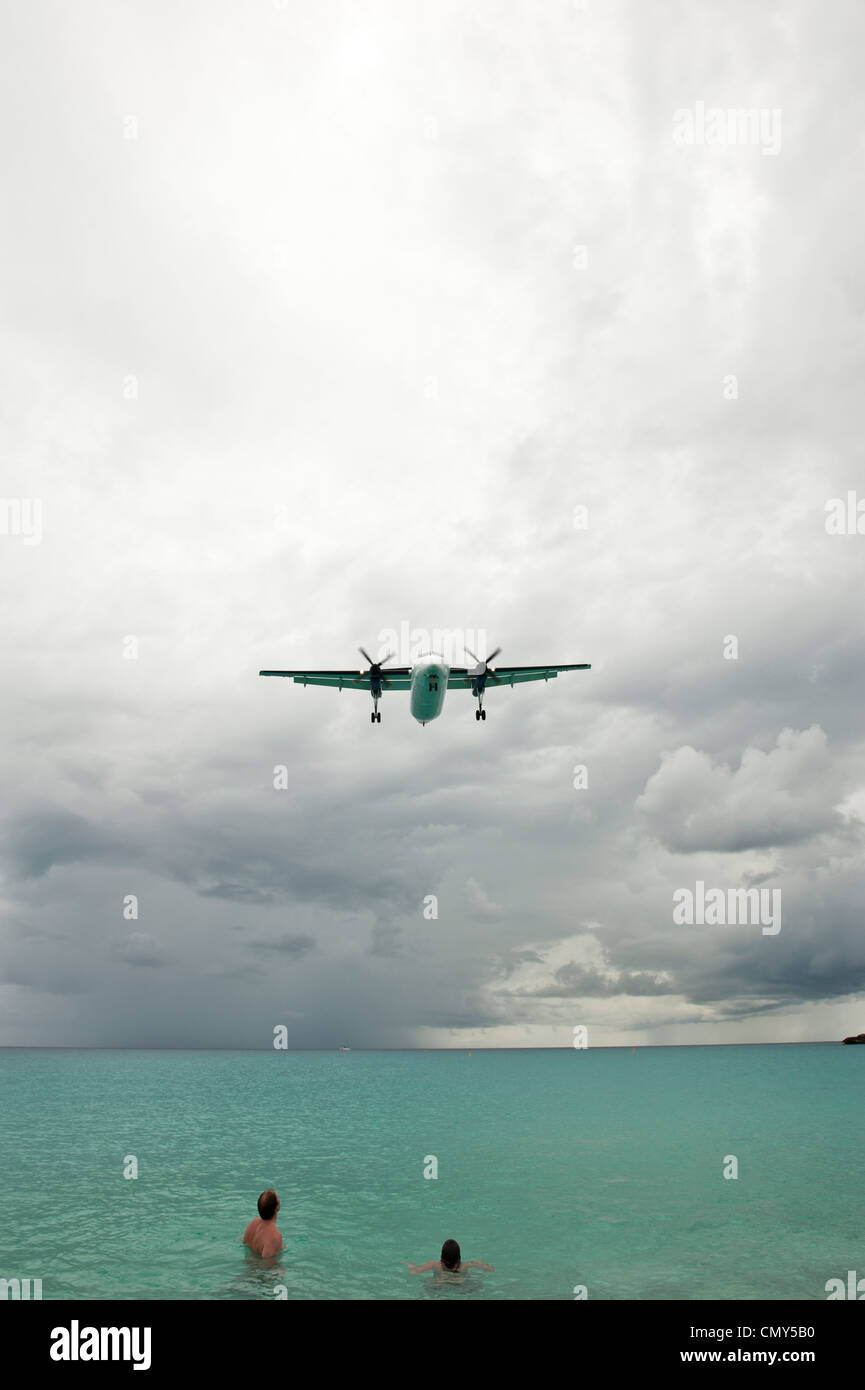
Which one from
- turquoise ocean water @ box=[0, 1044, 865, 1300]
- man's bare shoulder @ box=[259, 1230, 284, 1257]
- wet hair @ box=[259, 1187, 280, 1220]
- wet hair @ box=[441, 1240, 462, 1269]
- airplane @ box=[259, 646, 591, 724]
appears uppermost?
airplane @ box=[259, 646, 591, 724]

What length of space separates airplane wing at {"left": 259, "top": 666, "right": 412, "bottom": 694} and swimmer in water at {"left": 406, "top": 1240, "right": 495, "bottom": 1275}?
24.9 m

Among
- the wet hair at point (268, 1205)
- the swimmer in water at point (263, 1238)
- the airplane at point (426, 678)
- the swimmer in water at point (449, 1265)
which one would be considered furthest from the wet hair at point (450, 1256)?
the airplane at point (426, 678)

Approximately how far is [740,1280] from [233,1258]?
11.7 meters

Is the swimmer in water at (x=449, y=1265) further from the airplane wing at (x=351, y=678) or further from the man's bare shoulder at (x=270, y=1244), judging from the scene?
the airplane wing at (x=351, y=678)

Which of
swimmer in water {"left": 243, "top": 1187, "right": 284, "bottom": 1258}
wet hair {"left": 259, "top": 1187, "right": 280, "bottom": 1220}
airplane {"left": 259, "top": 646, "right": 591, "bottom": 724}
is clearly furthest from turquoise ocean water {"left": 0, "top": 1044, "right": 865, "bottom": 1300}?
airplane {"left": 259, "top": 646, "right": 591, "bottom": 724}

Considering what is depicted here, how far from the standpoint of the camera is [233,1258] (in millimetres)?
17750

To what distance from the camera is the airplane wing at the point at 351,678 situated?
3866 cm

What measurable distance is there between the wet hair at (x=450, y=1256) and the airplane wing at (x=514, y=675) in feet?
84.4

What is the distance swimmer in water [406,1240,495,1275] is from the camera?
15656 mm

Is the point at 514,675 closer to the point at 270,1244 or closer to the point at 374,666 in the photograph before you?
the point at 374,666

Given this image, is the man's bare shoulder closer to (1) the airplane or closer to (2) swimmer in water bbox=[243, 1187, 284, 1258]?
(2) swimmer in water bbox=[243, 1187, 284, 1258]
